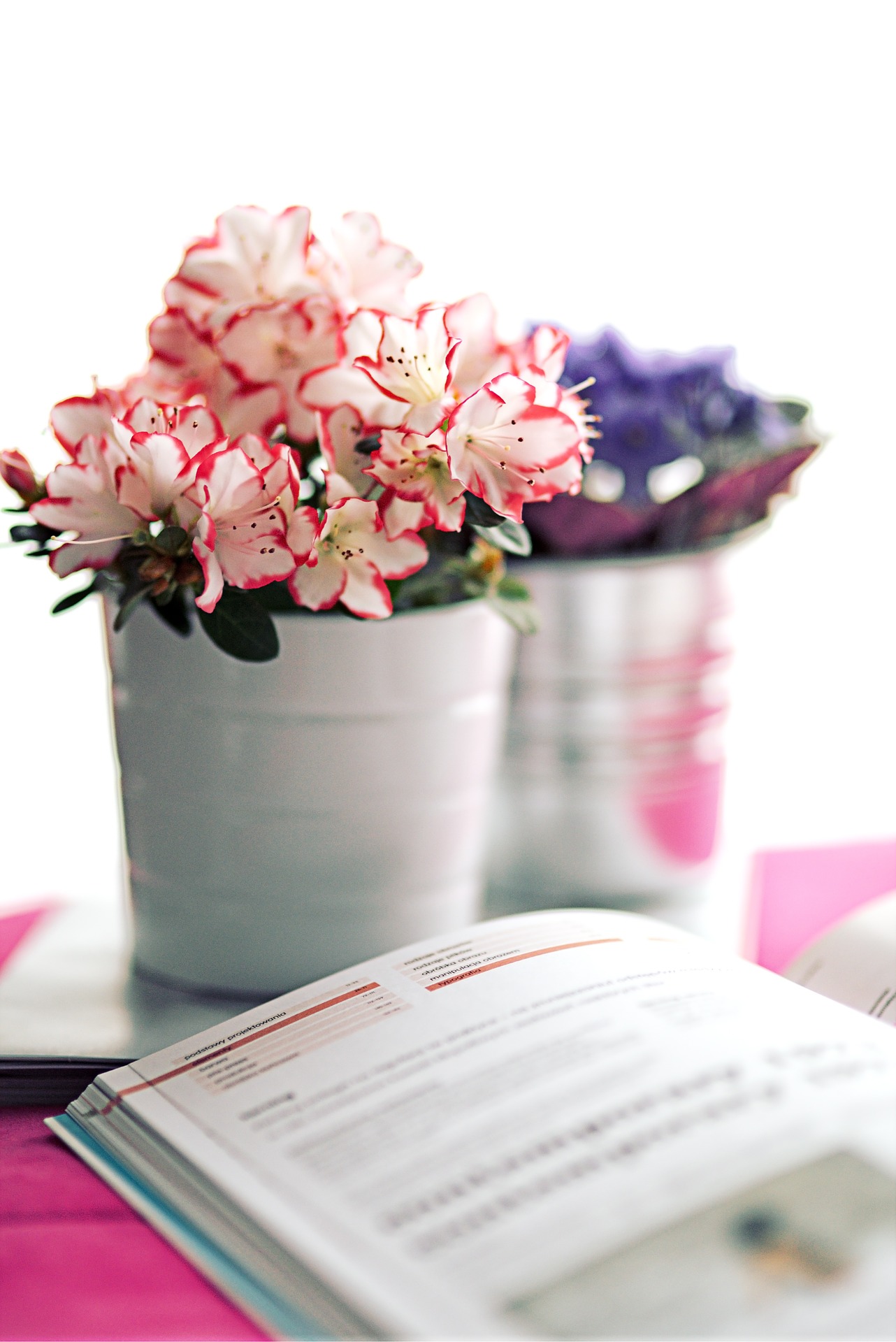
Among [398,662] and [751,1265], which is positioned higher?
[398,662]

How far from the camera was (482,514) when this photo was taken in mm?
549

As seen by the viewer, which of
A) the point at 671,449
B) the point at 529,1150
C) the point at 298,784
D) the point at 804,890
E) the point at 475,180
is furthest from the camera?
the point at 475,180

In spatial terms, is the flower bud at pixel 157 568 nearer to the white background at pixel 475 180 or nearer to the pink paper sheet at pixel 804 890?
the pink paper sheet at pixel 804 890

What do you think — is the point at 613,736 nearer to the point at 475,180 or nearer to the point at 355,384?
the point at 355,384

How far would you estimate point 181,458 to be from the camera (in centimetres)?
51

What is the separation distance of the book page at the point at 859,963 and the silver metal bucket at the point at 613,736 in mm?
183

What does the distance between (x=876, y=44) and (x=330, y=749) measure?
1205mm

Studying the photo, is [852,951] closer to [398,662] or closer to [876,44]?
[398,662]

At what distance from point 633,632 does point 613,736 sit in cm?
7

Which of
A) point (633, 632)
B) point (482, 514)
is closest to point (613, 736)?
point (633, 632)

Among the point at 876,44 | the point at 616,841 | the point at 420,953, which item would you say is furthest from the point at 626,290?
the point at 420,953

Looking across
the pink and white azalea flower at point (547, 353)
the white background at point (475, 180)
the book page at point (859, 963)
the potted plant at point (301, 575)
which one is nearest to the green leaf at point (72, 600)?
the potted plant at point (301, 575)

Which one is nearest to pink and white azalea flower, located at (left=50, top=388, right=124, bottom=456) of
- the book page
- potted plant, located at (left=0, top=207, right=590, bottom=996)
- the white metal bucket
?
potted plant, located at (left=0, top=207, right=590, bottom=996)

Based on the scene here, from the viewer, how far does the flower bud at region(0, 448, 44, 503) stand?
1.86ft
